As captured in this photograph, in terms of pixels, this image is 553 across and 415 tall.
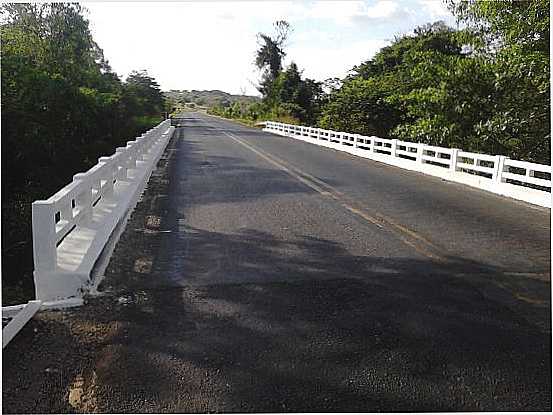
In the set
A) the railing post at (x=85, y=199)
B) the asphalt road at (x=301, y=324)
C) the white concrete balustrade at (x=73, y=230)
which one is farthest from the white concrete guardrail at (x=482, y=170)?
the railing post at (x=85, y=199)

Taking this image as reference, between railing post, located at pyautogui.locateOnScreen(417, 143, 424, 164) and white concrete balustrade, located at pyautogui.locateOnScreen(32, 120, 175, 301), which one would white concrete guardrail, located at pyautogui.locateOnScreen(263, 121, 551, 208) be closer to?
railing post, located at pyautogui.locateOnScreen(417, 143, 424, 164)

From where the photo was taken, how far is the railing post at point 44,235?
5.09 m

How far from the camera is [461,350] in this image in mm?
4398

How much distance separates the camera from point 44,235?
203 inches

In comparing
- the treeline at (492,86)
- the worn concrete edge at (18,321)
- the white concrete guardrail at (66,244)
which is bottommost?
the worn concrete edge at (18,321)

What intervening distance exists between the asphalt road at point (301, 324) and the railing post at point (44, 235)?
0.47m

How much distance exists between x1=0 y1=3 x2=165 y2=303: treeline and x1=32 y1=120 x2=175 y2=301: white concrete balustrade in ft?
6.95

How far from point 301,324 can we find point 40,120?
12.7m

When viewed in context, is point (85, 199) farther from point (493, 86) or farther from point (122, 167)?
point (493, 86)

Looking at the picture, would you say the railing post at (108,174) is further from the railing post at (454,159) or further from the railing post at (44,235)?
the railing post at (454,159)

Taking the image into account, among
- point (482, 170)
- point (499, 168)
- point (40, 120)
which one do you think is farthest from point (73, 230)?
point (482, 170)

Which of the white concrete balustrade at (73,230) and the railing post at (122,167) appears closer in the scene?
the white concrete balustrade at (73,230)

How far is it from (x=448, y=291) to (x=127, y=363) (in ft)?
10.2

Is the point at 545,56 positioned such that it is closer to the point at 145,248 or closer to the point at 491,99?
the point at 491,99
